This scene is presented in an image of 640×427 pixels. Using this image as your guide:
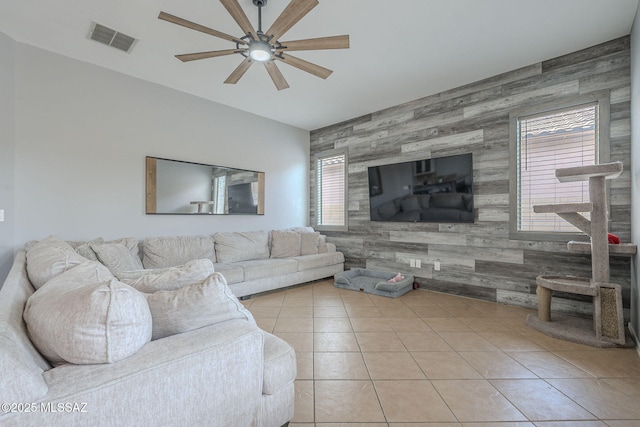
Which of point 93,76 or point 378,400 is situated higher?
point 93,76

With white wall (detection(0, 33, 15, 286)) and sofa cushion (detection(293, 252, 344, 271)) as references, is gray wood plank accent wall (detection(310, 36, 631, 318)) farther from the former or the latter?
white wall (detection(0, 33, 15, 286))

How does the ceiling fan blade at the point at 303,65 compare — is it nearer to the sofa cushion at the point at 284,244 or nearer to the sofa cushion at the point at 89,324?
the sofa cushion at the point at 89,324

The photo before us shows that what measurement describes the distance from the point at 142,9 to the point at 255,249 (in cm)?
305

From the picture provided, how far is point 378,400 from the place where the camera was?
169 centimetres

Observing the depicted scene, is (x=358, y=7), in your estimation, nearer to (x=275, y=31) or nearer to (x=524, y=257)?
(x=275, y=31)

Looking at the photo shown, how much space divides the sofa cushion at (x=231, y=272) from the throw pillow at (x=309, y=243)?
51.5 inches

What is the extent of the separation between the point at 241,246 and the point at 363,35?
3099 mm

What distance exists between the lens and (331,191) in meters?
5.48

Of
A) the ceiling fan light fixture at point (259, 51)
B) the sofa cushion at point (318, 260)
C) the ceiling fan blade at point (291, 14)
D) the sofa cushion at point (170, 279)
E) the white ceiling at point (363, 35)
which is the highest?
the white ceiling at point (363, 35)

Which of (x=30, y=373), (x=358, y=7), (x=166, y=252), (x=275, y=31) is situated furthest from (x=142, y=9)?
(x=30, y=373)

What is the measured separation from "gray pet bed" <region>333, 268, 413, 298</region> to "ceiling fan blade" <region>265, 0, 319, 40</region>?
312 centimetres

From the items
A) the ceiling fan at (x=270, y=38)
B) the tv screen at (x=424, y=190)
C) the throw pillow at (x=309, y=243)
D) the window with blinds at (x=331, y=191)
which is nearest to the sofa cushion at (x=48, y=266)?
the ceiling fan at (x=270, y=38)

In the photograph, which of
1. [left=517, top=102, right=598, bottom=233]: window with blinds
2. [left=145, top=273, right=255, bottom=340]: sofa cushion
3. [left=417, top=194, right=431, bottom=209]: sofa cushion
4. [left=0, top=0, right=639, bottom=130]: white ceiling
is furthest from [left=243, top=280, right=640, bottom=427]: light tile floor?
[left=0, top=0, right=639, bottom=130]: white ceiling

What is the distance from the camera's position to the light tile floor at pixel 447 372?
157cm
